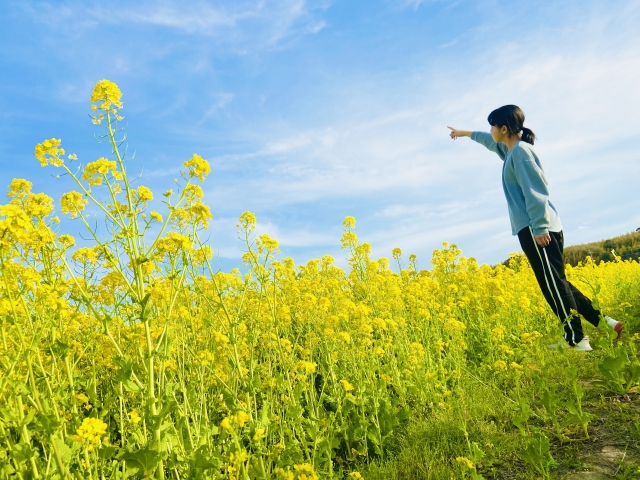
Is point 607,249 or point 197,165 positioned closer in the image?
point 197,165

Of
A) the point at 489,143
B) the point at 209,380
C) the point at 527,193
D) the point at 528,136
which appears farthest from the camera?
the point at 489,143

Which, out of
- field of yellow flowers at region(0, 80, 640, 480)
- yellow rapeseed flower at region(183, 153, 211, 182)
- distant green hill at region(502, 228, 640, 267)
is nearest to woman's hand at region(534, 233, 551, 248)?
field of yellow flowers at region(0, 80, 640, 480)

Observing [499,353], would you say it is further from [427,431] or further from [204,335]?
[204,335]

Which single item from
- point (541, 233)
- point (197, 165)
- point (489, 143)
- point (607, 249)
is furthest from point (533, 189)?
point (607, 249)

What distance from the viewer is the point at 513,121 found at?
5.38 metres

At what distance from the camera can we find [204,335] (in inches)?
181

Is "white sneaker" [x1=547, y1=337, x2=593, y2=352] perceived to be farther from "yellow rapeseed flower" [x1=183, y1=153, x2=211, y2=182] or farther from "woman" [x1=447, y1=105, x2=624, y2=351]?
"yellow rapeseed flower" [x1=183, y1=153, x2=211, y2=182]

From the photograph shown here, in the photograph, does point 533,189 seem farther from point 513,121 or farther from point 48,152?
point 48,152

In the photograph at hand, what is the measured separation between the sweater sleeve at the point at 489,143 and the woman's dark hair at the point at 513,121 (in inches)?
13.5

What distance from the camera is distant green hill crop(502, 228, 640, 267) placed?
1644 cm

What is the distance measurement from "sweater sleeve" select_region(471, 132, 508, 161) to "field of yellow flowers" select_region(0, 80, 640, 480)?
1874 mm

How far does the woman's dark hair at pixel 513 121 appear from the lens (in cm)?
532

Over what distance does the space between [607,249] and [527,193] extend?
15046 mm

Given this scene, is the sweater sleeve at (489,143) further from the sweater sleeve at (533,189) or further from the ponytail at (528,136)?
the sweater sleeve at (533,189)
